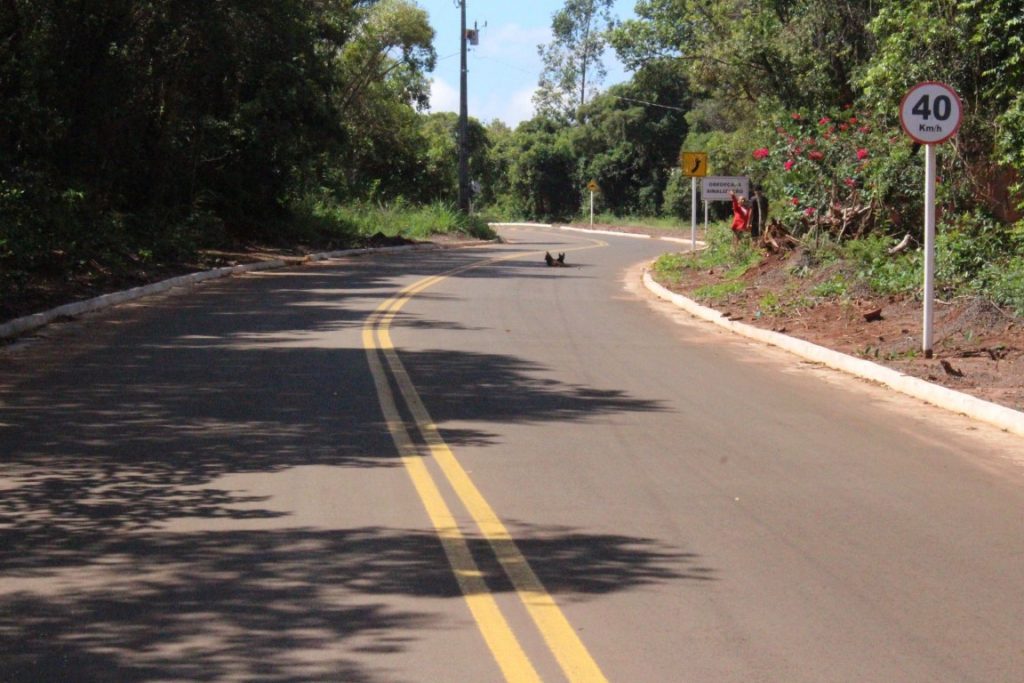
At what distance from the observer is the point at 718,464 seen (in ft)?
30.0

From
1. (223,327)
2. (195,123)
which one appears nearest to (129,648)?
(223,327)

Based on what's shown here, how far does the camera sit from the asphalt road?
5.32 meters

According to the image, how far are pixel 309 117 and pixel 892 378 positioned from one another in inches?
1013

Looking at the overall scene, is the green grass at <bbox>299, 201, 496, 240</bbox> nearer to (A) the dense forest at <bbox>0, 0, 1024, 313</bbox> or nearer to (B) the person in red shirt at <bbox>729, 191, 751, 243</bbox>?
(A) the dense forest at <bbox>0, 0, 1024, 313</bbox>

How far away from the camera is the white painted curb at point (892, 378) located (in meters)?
11.0

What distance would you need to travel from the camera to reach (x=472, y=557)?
6.62 meters

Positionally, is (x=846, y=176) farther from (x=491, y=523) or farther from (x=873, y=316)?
(x=491, y=523)

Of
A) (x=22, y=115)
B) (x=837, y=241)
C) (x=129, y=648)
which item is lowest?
(x=129, y=648)

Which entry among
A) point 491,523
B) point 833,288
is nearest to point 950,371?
point 833,288

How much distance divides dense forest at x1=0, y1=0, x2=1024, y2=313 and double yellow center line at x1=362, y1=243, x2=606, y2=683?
31.9 feet

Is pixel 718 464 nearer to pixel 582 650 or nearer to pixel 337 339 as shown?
pixel 582 650

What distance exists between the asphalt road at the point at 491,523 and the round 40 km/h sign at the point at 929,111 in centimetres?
278

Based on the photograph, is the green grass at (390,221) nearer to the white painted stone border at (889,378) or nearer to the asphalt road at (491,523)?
the white painted stone border at (889,378)

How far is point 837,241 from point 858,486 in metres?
14.4
